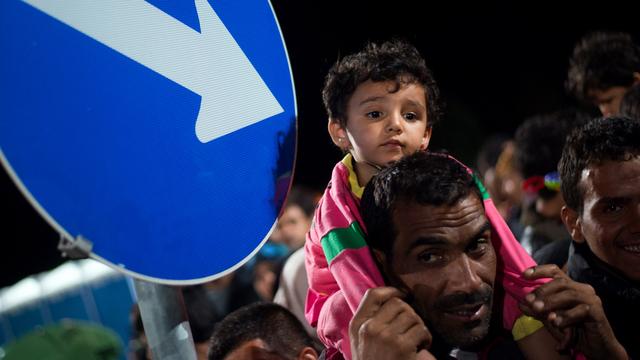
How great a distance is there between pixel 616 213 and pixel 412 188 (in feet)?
2.82

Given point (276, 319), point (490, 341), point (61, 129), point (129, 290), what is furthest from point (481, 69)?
point (61, 129)

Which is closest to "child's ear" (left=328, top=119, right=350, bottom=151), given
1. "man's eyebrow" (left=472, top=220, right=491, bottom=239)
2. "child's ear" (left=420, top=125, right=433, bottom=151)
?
"child's ear" (left=420, top=125, right=433, bottom=151)

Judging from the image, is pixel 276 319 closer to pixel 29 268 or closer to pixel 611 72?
pixel 611 72

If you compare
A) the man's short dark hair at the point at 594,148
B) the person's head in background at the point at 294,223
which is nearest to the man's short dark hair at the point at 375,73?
the man's short dark hair at the point at 594,148

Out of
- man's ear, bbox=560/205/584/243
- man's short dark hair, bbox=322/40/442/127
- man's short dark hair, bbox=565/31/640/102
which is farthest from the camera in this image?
man's short dark hair, bbox=565/31/640/102

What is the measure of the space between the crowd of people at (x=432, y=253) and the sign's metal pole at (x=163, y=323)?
16.8 inches

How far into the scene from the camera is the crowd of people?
6.95ft

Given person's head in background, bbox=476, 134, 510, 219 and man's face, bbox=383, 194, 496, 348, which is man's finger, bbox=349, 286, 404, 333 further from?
person's head in background, bbox=476, 134, 510, 219

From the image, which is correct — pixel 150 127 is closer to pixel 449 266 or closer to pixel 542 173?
pixel 449 266

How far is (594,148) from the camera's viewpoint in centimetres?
278

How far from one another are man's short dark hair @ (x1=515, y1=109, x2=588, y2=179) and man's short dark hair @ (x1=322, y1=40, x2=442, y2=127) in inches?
50.4

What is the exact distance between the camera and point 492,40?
10.7 metres

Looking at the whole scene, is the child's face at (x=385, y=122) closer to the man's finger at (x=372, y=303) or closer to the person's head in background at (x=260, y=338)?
the person's head in background at (x=260, y=338)

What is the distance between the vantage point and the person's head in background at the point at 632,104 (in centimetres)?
352
